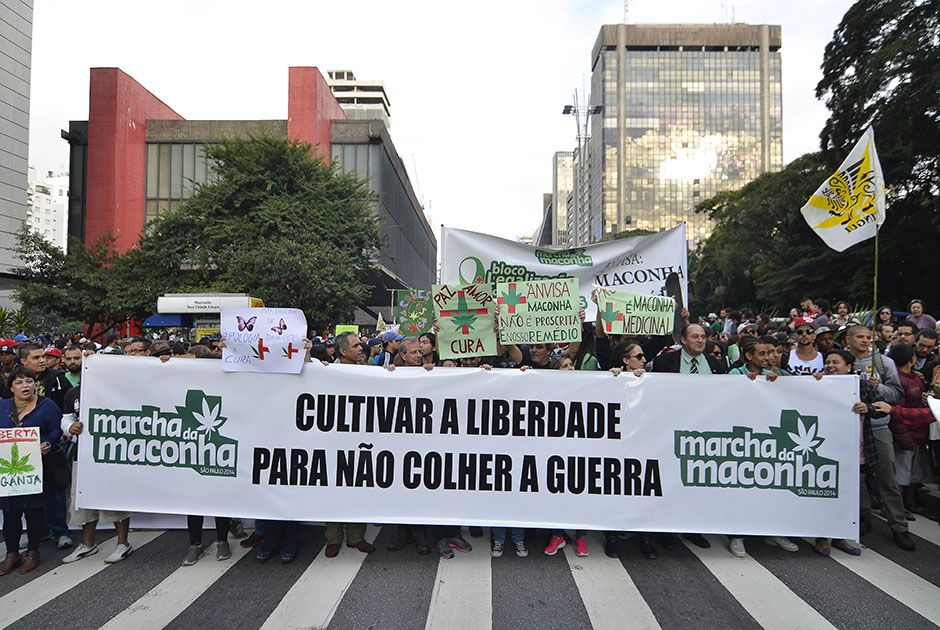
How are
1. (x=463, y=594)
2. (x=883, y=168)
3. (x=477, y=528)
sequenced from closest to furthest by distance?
1. (x=463, y=594)
2. (x=477, y=528)
3. (x=883, y=168)

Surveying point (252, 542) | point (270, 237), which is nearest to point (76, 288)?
point (270, 237)

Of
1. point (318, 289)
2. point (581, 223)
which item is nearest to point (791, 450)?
point (318, 289)

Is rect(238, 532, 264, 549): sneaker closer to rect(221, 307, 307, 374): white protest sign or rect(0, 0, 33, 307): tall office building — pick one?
rect(221, 307, 307, 374): white protest sign

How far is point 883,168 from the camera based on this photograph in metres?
22.1

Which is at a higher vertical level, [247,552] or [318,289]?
[318,289]

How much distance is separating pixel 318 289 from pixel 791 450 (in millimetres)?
20341

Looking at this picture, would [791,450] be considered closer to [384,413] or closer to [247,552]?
[384,413]

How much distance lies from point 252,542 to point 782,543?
176 inches

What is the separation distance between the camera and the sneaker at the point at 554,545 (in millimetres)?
4422

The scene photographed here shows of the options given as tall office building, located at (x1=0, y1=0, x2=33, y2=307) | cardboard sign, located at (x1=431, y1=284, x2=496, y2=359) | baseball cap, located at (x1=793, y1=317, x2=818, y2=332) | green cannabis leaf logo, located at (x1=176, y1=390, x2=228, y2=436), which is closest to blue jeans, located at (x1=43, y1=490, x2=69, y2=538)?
green cannabis leaf logo, located at (x1=176, y1=390, x2=228, y2=436)

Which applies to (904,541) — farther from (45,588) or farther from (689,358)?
(45,588)

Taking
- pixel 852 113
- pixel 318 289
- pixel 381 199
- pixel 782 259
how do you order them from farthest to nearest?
pixel 381 199, pixel 782 259, pixel 318 289, pixel 852 113

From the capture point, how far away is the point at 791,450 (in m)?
4.37

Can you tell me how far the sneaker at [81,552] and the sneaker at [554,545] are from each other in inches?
149
